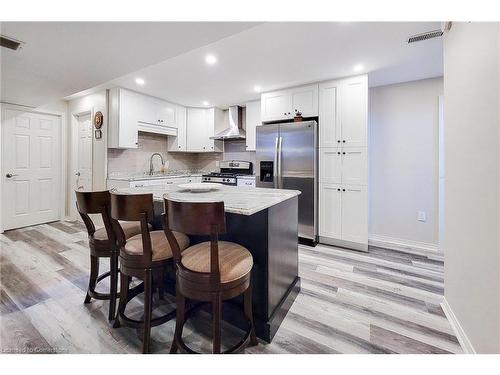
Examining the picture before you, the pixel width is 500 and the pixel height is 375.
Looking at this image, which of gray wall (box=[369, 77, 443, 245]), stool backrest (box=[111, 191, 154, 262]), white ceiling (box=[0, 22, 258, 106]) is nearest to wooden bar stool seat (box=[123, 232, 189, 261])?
stool backrest (box=[111, 191, 154, 262])

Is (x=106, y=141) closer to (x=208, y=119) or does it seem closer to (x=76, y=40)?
(x=208, y=119)

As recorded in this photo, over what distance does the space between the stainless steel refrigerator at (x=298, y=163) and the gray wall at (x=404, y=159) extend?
993 mm

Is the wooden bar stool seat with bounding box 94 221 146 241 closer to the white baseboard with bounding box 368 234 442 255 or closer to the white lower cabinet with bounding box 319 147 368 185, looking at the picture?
the white lower cabinet with bounding box 319 147 368 185

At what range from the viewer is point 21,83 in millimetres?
2676

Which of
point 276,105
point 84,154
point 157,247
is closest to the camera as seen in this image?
point 157,247

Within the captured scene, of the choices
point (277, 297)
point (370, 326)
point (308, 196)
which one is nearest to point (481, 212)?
point (370, 326)

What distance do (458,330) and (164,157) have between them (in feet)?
16.1

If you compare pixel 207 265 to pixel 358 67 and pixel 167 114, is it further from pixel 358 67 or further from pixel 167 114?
pixel 167 114

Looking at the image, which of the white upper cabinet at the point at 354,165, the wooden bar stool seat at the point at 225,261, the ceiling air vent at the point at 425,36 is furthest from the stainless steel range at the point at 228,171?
the ceiling air vent at the point at 425,36

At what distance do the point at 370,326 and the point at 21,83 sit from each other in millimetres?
4245

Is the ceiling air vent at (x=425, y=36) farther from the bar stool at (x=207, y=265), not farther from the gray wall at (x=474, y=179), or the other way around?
the bar stool at (x=207, y=265)

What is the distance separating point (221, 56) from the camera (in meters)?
2.55

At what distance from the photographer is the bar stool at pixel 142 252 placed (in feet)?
4.00

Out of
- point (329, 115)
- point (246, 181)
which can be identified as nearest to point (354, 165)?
point (329, 115)
